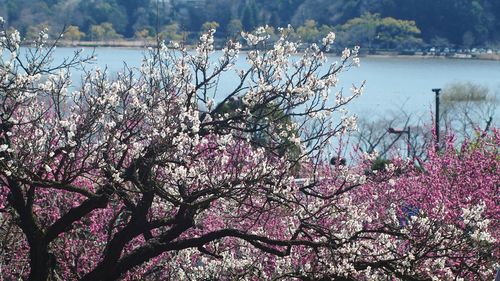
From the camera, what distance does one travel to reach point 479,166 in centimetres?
954

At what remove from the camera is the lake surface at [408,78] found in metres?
44.3

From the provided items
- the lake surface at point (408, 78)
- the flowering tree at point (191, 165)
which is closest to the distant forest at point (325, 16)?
the lake surface at point (408, 78)

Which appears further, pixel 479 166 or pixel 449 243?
pixel 479 166

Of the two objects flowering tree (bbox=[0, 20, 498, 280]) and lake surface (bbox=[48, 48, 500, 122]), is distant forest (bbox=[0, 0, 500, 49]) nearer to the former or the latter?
lake surface (bbox=[48, 48, 500, 122])

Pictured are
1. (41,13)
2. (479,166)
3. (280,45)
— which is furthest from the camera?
(41,13)

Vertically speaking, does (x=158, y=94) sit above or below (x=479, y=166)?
above

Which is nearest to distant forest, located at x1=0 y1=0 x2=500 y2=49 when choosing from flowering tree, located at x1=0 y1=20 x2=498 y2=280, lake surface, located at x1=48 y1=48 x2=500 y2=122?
lake surface, located at x1=48 y1=48 x2=500 y2=122

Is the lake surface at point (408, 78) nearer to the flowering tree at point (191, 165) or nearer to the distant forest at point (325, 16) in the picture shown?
the distant forest at point (325, 16)

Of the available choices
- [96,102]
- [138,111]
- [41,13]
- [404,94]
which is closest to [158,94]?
[138,111]

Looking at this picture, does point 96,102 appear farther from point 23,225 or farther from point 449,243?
point 449,243

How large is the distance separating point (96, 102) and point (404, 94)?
46.7 metres

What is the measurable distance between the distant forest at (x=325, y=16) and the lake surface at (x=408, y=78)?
6.30ft

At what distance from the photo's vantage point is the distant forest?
32875 millimetres

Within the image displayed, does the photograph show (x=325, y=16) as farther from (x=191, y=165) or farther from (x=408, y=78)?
(x=191, y=165)
